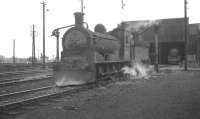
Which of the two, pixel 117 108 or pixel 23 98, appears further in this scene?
pixel 23 98

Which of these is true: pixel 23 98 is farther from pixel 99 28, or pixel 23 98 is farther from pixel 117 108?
pixel 99 28

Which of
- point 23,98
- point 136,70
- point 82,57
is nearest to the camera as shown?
point 23,98

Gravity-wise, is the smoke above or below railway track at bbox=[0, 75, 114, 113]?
above

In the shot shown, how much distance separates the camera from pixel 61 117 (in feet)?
21.4

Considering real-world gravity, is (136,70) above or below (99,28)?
below

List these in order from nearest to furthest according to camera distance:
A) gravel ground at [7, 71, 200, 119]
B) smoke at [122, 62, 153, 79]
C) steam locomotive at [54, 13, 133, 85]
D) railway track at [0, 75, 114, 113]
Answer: gravel ground at [7, 71, 200, 119]
railway track at [0, 75, 114, 113]
steam locomotive at [54, 13, 133, 85]
smoke at [122, 62, 153, 79]

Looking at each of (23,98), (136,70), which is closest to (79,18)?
(23,98)

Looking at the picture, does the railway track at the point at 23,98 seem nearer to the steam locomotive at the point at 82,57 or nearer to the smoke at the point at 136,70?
the steam locomotive at the point at 82,57

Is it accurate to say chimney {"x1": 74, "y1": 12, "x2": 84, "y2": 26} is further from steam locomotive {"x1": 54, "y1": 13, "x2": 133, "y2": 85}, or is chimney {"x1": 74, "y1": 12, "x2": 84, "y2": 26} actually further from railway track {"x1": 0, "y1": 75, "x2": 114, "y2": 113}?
railway track {"x1": 0, "y1": 75, "x2": 114, "y2": 113}

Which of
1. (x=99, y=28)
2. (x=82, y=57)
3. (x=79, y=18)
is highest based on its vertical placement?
(x=79, y=18)

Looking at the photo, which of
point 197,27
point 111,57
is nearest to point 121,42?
point 111,57

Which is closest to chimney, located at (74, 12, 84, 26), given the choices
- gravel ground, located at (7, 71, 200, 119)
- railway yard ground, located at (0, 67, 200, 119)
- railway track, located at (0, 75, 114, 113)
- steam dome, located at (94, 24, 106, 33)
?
steam dome, located at (94, 24, 106, 33)

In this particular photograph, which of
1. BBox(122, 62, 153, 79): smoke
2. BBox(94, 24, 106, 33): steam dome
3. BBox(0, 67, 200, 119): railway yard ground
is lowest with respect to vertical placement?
BBox(0, 67, 200, 119): railway yard ground

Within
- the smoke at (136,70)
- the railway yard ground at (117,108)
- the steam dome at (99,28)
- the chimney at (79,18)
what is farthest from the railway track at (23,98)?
the smoke at (136,70)
